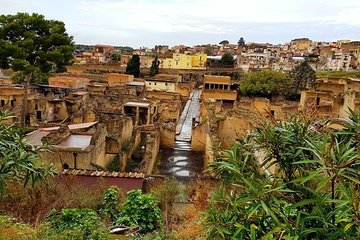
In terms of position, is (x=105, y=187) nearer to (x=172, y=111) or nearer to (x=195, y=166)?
(x=195, y=166)

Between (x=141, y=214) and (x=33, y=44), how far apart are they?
55.0ft

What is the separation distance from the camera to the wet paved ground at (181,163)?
1640 centimetres

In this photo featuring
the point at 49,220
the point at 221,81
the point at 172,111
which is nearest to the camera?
the point at 49,220

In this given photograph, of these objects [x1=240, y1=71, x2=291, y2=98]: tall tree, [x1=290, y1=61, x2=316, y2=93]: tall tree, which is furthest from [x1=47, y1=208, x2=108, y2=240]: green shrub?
[x1=290, y1=61, x2=316, y2=93]: tall tree

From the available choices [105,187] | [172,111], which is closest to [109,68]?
[172,111]

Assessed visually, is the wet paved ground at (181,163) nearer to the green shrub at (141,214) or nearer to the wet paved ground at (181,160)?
the wet paved ground at (181,160)

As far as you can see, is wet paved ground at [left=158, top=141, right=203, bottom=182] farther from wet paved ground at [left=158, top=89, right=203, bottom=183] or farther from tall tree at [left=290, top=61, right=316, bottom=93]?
tall tree at [left=290, top=61, right=316, bottom=93]

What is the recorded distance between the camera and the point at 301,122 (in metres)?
4.70

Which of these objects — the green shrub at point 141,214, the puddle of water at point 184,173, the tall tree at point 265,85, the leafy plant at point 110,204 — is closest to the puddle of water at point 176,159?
the puddle of water at point 184,173

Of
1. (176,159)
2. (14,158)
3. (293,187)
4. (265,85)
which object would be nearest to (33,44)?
(176,159)

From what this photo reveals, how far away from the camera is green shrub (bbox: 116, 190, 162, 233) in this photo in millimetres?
8633

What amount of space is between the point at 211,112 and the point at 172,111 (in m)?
5.13

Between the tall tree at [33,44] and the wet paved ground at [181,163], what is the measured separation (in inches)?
345

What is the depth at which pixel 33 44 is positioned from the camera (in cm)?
2225
